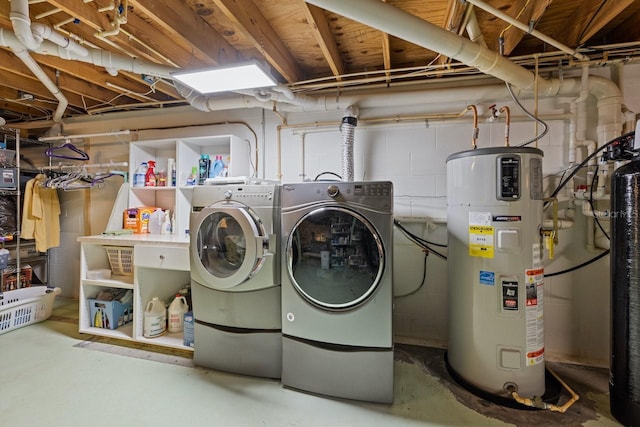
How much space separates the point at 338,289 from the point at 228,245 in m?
0.87

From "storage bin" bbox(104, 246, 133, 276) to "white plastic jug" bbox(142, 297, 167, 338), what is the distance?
0.54 metres

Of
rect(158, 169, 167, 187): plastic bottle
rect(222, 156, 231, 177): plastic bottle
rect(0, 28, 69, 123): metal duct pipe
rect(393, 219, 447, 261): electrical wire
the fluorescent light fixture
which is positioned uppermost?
rect(0, 28, 69, 123): metal duct pipe

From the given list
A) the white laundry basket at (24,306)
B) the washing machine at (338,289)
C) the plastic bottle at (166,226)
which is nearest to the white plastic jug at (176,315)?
the plastic bottle at (166,226)

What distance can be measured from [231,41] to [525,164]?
7.17 feet

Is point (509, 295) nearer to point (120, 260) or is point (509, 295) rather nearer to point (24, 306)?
point (120, 260)

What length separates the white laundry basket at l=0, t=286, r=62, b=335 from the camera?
2.65 m

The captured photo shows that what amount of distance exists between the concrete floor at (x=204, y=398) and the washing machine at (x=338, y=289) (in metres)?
0.15

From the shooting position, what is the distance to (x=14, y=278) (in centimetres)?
316

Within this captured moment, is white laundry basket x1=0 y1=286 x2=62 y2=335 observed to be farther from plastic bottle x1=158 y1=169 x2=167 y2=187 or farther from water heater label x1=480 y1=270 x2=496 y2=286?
water heater label x1=480 y1=270 x2=496 y2=286

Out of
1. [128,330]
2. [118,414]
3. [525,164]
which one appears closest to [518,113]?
[525,164]

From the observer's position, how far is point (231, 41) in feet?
7.27

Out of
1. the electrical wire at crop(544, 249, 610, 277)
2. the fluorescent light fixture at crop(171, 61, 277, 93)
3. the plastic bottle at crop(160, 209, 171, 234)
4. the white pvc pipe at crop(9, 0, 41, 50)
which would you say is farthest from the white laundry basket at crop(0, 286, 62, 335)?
the electrical wire at crop(544, 249, 610, 277)

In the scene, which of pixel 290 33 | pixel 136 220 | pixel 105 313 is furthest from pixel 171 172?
pixel 290 33

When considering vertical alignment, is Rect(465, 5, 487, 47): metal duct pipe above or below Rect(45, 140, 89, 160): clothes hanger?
above
